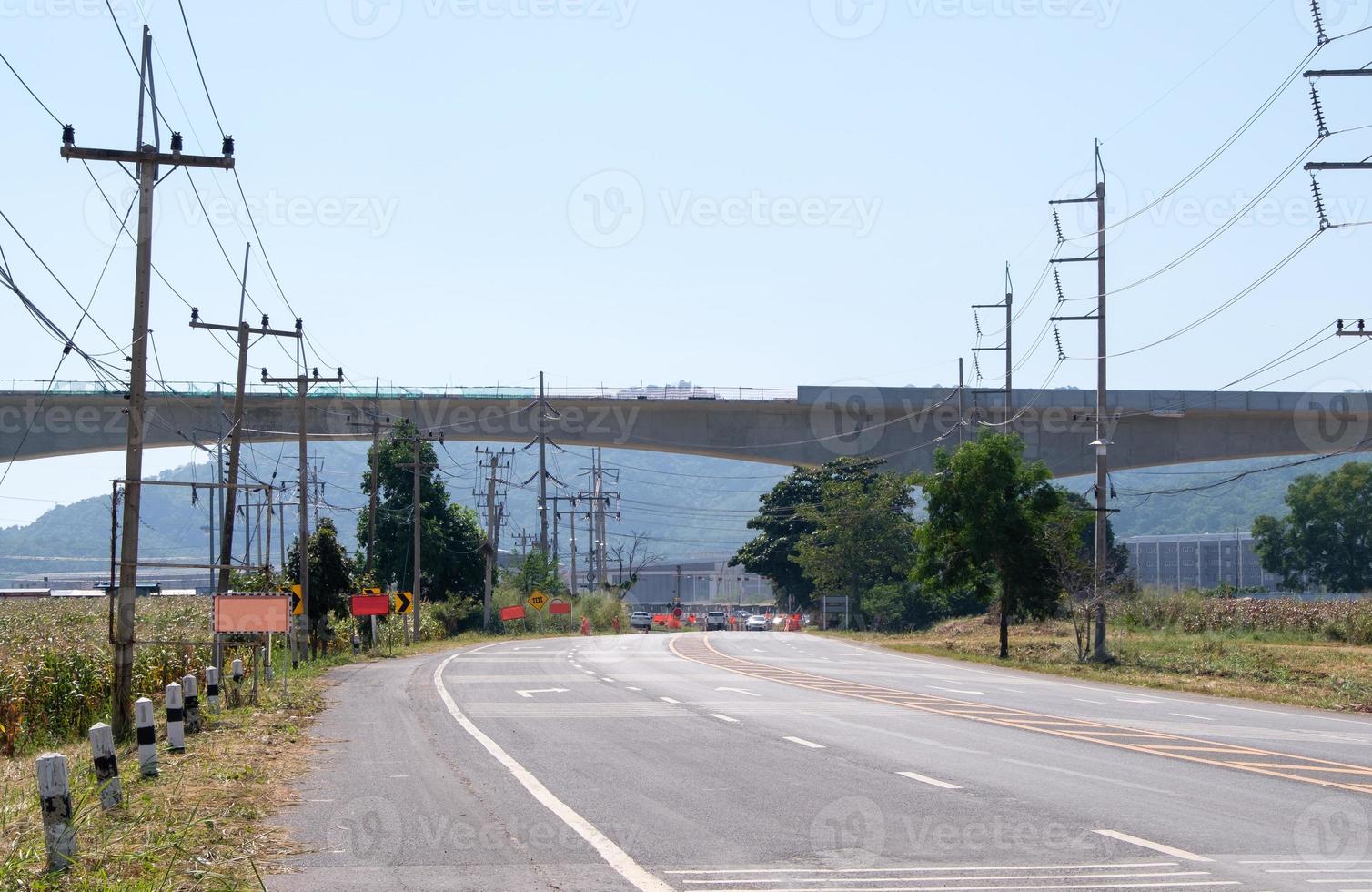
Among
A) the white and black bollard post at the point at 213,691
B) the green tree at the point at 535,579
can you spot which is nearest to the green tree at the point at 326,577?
the white and black bollard post at the point at 213,691

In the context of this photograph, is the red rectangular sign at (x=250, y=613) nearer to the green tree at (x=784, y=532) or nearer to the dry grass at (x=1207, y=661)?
the dry grass at (x=1207, y=661)

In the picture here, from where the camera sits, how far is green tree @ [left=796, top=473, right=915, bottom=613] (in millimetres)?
77375

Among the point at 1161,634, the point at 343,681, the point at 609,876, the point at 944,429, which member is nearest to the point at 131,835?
the point at 609,876

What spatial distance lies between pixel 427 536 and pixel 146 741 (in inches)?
2518

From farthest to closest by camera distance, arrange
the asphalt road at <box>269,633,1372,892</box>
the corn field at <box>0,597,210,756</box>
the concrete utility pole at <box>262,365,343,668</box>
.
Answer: the concrete utility pole at <box>262,365,343,668</box> < the corn field at <box>0,597,210,756</box> < the asphalt road at <box>269,633,1372,892</box>

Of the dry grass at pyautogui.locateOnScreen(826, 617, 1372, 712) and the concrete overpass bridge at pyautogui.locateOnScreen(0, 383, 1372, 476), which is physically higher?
the concrete overpass bridge at pyautogui.locateOnScreen(0, 383, 1372, 476)

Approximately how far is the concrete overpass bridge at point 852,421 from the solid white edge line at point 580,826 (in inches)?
1793

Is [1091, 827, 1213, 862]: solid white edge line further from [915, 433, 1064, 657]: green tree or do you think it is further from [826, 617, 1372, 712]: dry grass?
[915, 433, 1064, 657]: green tree

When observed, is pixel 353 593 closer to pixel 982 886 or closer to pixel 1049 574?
pixel 1049 574

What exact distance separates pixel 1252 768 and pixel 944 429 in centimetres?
5386

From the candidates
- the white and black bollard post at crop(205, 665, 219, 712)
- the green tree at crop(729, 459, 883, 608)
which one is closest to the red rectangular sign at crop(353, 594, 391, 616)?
the white and black bollard post at crop(205, 665, 219, 712)

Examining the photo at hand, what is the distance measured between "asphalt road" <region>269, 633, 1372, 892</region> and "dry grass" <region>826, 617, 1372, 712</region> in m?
5.20

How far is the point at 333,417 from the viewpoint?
61.6 meters

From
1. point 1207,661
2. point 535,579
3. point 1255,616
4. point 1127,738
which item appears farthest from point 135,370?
point 535,579
